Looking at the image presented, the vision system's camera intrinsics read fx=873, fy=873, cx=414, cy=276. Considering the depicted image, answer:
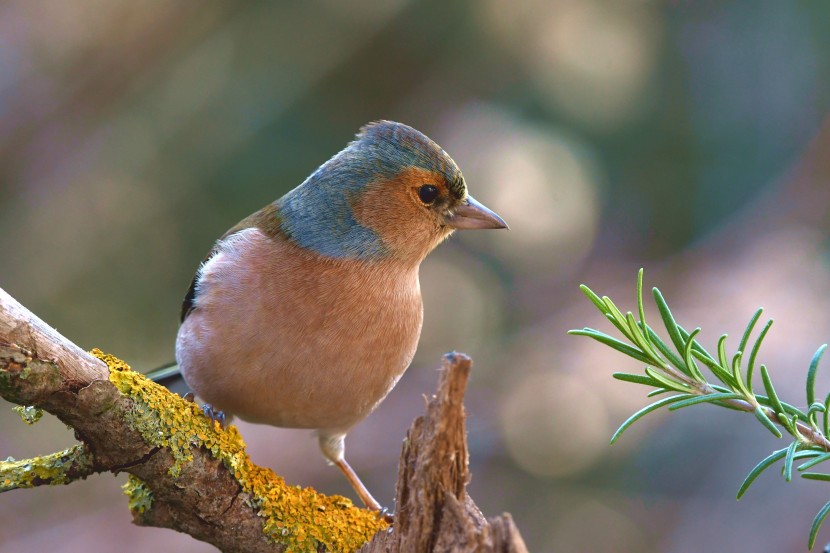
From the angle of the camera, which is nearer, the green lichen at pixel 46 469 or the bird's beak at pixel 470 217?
the green lichen at pixel 46 469

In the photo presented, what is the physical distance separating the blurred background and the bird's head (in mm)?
2618

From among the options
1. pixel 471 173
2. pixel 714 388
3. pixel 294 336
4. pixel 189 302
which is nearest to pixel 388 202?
pixel 294 336

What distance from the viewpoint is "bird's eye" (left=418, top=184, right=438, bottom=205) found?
4027mm

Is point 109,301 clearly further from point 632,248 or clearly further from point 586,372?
point 632,248

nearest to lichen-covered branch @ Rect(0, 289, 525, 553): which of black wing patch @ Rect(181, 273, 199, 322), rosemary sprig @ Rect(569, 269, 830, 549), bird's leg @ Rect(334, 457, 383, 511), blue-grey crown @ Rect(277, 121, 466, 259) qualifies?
rosemary sprig @ Rect(569, 269, 830, 549)

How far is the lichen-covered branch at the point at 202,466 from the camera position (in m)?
2.38

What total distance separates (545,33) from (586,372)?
273 centimetres

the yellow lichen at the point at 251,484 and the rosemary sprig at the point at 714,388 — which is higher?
the rosemary sprig at the point at 714,388

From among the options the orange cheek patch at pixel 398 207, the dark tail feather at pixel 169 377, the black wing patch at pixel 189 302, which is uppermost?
the orange cheek patch at pixel 398 207

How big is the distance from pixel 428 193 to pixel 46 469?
2015 millimetres

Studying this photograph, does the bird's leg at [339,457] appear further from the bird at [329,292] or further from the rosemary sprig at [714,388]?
the rosemary sprig at [714,388]

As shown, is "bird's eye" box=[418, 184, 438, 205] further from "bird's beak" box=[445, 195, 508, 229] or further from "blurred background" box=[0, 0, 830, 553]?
"blurred background" box=[0, 0, 830, 553]

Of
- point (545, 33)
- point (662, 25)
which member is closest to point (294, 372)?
point (545, 33)

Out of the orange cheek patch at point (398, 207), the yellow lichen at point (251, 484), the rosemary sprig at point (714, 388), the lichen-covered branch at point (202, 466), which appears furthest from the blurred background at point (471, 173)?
the rosemary sprig at point (714, 388)
